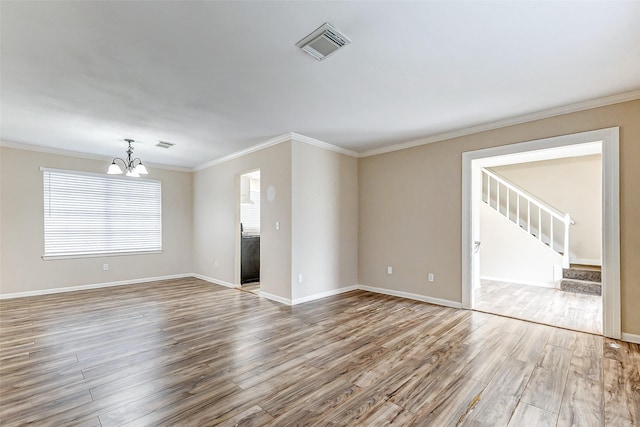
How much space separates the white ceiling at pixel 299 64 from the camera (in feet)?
6.16

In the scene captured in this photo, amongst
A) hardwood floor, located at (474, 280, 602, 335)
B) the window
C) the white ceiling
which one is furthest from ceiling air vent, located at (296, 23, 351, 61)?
the window

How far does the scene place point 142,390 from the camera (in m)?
2.15

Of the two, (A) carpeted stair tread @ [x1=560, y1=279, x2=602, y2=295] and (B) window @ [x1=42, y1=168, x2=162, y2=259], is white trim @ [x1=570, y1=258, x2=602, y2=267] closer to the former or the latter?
(A) carpeted stair tread @ [x1=560, y1=279, x2=602, y2=295]

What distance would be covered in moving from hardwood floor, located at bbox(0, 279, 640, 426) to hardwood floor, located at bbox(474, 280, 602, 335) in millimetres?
319

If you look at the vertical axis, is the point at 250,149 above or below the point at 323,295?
above

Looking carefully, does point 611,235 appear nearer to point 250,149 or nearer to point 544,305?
point 544,305

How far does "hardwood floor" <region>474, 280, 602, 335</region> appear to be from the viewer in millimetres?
3605

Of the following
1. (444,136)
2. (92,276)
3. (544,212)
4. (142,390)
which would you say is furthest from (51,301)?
(544,212)

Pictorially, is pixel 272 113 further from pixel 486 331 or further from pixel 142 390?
pixel 486 331

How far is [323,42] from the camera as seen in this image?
214cm

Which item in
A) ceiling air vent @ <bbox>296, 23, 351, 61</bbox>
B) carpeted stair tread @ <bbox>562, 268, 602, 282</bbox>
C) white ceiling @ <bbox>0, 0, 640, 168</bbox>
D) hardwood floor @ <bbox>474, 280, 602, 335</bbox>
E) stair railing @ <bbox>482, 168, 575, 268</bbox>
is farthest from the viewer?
stair railing @ <bbox>482, 168, 575, 268</bbox>

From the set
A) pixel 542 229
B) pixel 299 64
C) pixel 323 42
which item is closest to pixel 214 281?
pixel 299 64

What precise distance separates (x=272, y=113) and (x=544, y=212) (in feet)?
20.3

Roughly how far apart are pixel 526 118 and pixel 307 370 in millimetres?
3865
